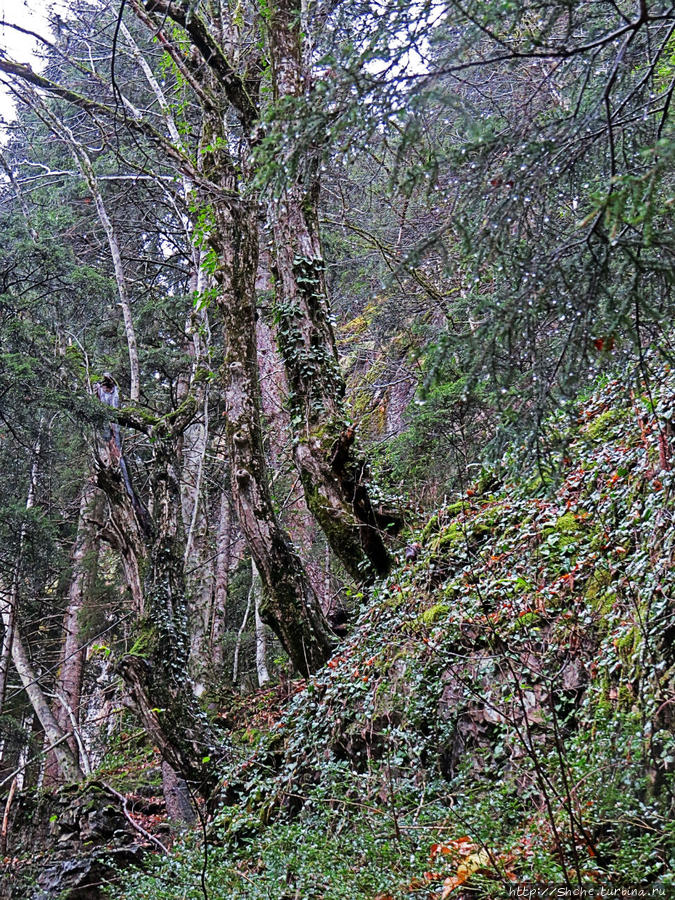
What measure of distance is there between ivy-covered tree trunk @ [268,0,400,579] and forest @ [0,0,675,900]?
3 centimetres

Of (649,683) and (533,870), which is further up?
(649,683)

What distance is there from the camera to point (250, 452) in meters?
6.40

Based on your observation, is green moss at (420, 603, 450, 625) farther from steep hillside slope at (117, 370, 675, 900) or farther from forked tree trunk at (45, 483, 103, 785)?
forked tree trunk at (45, 483, 103, 785)

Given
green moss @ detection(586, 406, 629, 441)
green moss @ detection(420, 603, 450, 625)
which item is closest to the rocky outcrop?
green moss @ detection(420, 603, 450, 625)

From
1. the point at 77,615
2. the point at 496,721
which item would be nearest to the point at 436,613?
the point at 496,721

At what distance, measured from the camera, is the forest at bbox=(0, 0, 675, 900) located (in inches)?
112

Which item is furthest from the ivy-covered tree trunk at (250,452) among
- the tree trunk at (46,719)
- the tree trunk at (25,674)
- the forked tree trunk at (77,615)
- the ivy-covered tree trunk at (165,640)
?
the forked tree trunk at (77,615)

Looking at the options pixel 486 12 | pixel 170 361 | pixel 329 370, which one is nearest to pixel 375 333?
pixel 170 361

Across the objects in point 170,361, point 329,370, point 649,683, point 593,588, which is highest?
point 170,361

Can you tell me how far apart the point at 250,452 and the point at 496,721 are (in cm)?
346

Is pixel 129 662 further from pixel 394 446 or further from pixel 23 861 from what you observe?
pixel 394 446

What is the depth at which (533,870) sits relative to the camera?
266cm

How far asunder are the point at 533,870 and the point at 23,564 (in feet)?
28.9

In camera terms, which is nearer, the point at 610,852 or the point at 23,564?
the point at 610,852
